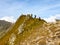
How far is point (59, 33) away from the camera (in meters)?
43.8

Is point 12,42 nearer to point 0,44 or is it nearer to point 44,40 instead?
point 0,44

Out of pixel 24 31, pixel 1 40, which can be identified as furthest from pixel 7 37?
pixel 24 31

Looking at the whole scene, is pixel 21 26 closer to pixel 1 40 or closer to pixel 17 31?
pixel 17 31

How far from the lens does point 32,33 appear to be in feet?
157

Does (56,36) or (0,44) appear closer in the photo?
(56,36)

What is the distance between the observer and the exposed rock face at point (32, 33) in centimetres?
4362

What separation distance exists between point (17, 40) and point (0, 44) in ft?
18.7

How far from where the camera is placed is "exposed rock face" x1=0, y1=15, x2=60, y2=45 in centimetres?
4362

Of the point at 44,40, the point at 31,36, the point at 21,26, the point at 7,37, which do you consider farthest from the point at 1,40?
the point at 44,40

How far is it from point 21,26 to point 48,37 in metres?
11.7

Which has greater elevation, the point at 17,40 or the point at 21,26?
the point at 21,26

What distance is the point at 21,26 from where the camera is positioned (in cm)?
5347

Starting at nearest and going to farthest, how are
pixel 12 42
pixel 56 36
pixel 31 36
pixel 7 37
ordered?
pixel 56 36
pixel 31 36
pixel 12 42
pixel 7 37

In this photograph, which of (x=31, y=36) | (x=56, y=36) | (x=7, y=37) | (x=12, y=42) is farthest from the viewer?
(x=7, y=37)
